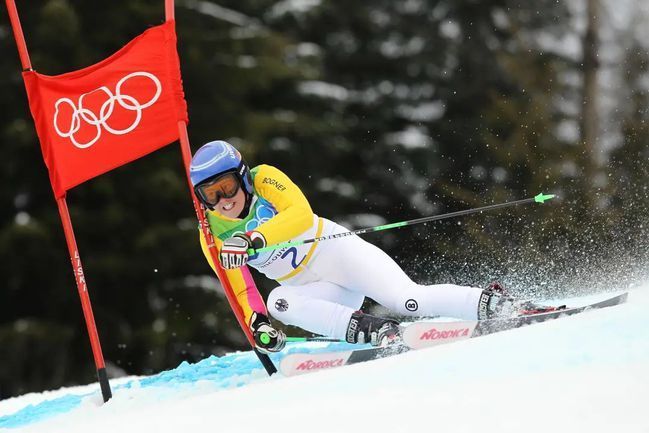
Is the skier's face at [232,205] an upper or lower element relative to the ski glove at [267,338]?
upper

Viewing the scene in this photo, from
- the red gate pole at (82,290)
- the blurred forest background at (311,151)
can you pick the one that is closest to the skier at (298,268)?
the red gate pole at (82,290)

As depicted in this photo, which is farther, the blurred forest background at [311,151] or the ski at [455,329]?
the blurred forest background at [311,151]

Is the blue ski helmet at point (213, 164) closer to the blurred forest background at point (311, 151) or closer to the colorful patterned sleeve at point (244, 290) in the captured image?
the colorful patterned sleeve at point (244, 290)

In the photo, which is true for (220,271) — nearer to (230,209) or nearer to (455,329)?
(230,209)

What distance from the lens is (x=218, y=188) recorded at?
5355 mm

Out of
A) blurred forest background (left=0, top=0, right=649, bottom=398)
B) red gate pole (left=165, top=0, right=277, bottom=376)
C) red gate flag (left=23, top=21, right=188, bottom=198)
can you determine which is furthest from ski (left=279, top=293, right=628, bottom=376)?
blurred forest background (left=0, top=0, right=649, bottom=398)

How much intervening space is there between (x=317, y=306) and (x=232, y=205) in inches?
24.7

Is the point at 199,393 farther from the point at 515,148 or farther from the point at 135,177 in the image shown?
the point at 135,177

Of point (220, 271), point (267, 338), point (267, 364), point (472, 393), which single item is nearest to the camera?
point (472, 393)

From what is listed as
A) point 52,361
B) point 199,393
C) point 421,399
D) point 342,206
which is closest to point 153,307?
point 52,361

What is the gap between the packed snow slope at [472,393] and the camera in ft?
11.5

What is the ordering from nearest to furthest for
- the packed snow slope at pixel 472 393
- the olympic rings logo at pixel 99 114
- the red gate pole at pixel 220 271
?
the packed snow slope at pixel 472 393 < the red gate pole at pixel 220 271 < the olympic rings logo at pixel 99 114

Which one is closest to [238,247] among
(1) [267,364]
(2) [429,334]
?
(1) [267,364]

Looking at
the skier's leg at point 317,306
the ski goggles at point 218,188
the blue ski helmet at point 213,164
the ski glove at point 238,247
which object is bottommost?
the skier's leg at point 317,306
